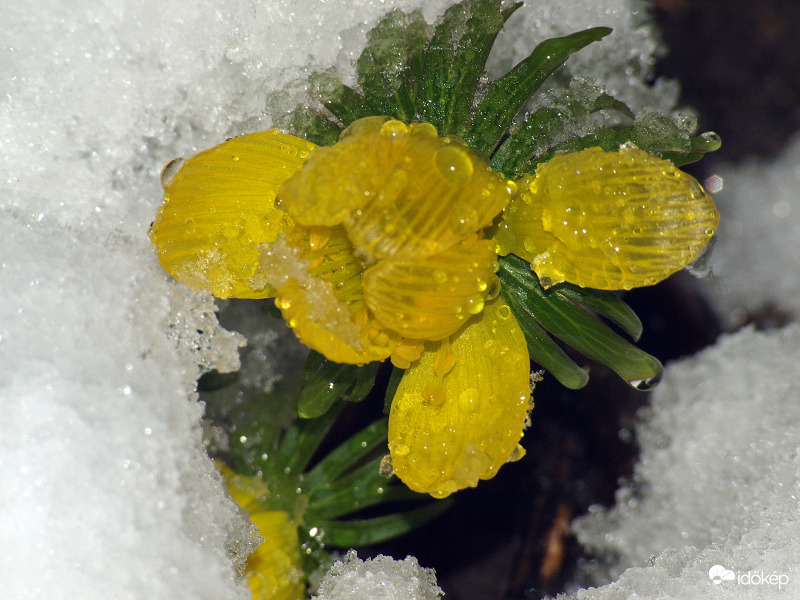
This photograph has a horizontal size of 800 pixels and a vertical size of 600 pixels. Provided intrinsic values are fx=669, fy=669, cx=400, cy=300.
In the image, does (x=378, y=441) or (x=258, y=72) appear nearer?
(x=258, y=72)

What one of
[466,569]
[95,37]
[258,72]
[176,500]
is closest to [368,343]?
[176,500]

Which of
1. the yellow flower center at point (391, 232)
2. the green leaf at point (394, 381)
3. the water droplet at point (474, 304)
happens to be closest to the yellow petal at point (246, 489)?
the green leaf at point (394, 381)

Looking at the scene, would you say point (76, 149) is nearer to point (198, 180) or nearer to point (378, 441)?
point (198, 180)

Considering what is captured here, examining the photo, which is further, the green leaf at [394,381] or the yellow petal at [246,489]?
the yellow petal at [246,489]

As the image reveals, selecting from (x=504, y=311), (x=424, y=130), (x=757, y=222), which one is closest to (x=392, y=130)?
(x=424, y=130)

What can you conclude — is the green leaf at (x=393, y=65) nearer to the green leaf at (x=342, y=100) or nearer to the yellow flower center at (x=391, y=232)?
the green leaf at (x=342, y=100)

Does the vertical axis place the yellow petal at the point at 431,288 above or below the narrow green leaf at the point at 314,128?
below

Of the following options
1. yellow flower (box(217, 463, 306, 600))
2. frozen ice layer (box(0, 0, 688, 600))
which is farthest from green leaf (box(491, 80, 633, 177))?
yellow flower (box(217, 463, 306, 600))
